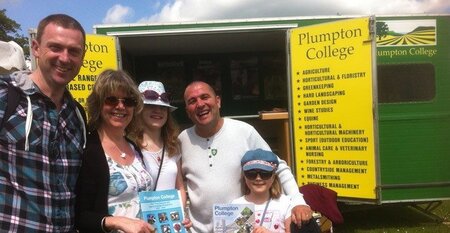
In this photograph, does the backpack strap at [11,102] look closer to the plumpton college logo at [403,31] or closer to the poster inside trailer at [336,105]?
the poster inside trailer at [336,105]

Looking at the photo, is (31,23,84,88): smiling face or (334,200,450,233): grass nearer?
(31,23,84,88): smiling face

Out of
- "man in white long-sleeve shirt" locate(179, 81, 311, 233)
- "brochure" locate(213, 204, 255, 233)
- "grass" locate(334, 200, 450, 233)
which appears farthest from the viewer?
"grass" locate(334, 200, 450, 233)

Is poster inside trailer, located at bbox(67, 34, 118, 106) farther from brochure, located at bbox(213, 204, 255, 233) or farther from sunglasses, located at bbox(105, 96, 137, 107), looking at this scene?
brochure, located at bbox(213, 204, 255, 233)

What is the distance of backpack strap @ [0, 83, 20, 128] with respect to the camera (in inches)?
64.7

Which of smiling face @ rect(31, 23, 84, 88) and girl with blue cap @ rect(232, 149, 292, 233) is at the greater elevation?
smiling face @ rect(31, 23, 84, 88)

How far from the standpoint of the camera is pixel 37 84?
1803 mm

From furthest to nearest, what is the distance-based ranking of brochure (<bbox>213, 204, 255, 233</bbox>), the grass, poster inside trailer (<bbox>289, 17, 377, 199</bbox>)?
the grass, poster inside trailer (<bbox>289, 17, 377, 199</bbox>), brochure (<bbox>213, 204, 255, 233</bbox>)

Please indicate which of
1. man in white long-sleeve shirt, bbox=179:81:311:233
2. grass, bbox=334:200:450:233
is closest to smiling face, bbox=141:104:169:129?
man in white long-sleeve shirt, bbox=179:81:311:233

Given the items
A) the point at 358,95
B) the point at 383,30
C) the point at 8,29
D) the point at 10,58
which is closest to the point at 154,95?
the point at 10,58

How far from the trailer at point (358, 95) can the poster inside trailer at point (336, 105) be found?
0.01 meters

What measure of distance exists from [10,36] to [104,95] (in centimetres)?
3085

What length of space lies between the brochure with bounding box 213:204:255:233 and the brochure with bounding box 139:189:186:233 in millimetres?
251

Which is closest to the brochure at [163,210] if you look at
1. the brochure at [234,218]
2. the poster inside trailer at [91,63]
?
the brochure at [234,218]

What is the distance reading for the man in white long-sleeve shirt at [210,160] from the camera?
8.83 feet
